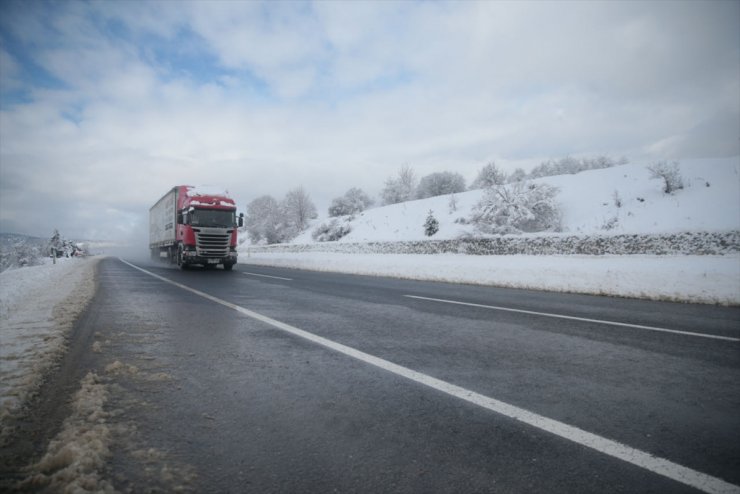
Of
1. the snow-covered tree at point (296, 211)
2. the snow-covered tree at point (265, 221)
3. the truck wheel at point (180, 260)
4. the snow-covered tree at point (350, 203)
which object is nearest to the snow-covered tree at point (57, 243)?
the snow-covered tree at point (265, 221)

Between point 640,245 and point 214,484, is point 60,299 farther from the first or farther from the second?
point 640,245

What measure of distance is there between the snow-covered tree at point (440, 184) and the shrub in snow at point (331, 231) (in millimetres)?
20203

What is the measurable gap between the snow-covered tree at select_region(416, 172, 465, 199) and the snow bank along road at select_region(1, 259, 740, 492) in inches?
→ 2503

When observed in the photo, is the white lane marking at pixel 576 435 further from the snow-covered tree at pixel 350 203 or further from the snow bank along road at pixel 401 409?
the snow-covered tree at pixel 350 203

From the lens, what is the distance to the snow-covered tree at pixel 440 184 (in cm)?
6769

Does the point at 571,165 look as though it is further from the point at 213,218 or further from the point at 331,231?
the point at 213,218

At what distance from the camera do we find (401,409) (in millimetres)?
2711

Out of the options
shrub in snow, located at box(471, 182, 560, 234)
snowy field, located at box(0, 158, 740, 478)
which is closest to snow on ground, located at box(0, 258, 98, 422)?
snowy field, located at box(0, 158, 740, 478)

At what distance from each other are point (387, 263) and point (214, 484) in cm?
1642

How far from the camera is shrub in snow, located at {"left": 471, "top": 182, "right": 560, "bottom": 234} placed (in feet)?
94.1

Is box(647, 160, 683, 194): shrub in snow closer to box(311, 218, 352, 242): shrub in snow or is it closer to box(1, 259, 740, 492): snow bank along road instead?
box(1, 259, 740, 492): snow bank along road

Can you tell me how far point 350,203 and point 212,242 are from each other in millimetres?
54939

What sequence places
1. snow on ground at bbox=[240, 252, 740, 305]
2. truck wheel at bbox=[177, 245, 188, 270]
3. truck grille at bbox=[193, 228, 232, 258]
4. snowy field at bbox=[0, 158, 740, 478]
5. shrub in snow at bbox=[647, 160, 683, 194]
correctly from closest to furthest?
snowy field at bbox=[0, 158, 740, 478]
snow on ground at bbox=[240, 252, 740, 305]
truck grille at bbox=[193, 228, 232, 258]
truck wheel at bbox=[177, 245, 188, 270]
shrub in snow at bbox=[647, 160, 683, 194]

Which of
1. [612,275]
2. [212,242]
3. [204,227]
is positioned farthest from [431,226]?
[612,275]
